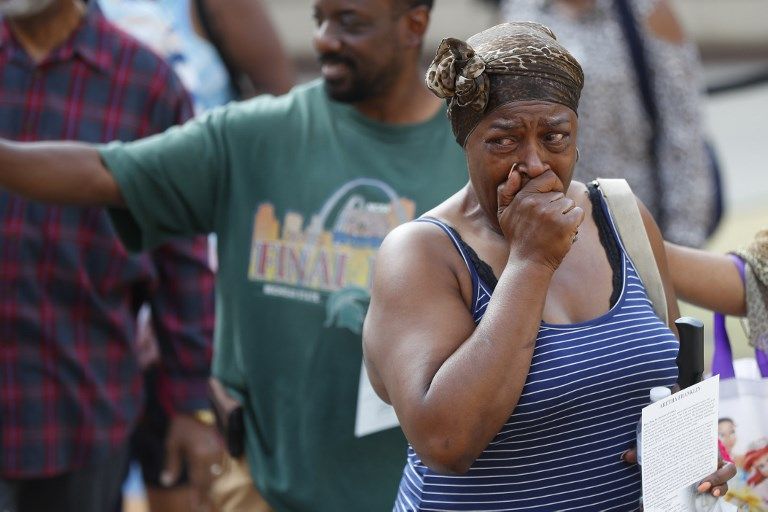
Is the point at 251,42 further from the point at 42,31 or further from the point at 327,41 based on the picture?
the point at 327,41

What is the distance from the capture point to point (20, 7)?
4.01 metres

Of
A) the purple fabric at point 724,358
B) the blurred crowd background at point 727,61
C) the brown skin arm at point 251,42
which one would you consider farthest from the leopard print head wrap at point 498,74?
the blurred crowd background at point 727,61

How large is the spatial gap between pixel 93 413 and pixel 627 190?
77.2 inches

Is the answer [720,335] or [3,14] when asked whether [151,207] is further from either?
[720,335]

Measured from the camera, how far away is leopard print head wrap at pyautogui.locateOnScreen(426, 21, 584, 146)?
248 centimetres

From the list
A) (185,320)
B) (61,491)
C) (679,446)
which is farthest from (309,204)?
(679,446)

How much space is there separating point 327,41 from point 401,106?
277 mm

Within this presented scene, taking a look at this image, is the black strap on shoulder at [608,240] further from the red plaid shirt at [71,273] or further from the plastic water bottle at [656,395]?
the red plaid shirt at [71,273]

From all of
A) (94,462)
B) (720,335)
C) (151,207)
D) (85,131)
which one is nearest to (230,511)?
(94,462)

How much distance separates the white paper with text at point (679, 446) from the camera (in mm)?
2459

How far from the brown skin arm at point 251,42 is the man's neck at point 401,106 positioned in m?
1.40

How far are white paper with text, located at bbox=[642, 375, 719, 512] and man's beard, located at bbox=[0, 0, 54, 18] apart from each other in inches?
93.3

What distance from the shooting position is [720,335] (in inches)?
122

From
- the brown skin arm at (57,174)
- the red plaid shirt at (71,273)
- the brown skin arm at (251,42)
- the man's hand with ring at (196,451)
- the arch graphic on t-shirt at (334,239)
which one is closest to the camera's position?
the brown skin arm at (57,174)
